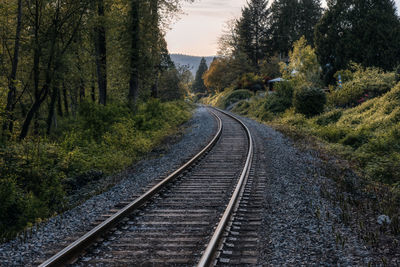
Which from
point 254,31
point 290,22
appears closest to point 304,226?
point 254,31

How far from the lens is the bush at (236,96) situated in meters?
45.4

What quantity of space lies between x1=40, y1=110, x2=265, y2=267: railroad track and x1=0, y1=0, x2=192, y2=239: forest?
5.80 ft

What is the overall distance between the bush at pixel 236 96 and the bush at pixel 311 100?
2187 cm

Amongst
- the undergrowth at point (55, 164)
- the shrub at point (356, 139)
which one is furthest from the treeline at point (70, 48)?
the shrub at point (356, 139)

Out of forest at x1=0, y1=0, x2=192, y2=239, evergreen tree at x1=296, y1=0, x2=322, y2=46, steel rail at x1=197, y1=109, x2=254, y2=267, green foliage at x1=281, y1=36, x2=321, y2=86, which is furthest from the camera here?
evergreen tree at x1=296, y1=0, x2=322, y2=46

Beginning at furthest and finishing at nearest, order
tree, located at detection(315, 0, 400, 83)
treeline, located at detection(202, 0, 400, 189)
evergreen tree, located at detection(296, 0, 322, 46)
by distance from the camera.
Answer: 1. evergreen tree, located at detection(296, 0, 322, 46)
2. tree, located at detection(315, 0, 400, 83)
3. treeline, located at detection(202, 0, 400, 189)

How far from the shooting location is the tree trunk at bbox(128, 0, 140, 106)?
62.1 feet

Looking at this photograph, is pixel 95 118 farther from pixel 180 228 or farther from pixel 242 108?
pixel 242 108

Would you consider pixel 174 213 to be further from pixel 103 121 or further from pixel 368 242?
pixel 103 121

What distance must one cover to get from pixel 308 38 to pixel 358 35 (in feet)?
102

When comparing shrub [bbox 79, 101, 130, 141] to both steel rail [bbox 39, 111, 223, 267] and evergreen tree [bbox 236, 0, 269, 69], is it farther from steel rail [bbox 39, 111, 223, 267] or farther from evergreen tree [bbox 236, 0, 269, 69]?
evergreen tree [bbox 236, 0, 269, 69]

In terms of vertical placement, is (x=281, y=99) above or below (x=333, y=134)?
above

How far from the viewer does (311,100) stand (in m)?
22.4

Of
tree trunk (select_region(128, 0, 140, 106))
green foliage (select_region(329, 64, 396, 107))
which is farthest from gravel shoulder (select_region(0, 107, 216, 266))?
green foliage (select_region(329, 64, 396, 107))
